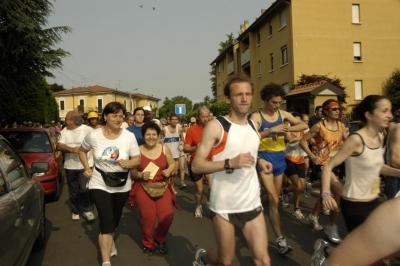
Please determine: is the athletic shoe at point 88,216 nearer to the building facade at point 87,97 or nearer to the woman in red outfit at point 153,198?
the woman in red outfit at point 153,198

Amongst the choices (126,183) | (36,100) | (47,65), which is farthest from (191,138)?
(36,100)

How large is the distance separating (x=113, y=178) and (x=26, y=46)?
10872 mm

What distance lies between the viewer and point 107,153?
186 inches

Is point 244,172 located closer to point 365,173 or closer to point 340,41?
point 365,173

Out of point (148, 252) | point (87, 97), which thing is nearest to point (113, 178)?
point (148, 252)

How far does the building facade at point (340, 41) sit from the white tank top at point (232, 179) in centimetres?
2595

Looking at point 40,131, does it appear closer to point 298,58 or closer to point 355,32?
point 298,58

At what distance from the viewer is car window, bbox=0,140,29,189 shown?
3.98m

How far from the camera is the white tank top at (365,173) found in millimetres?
3668

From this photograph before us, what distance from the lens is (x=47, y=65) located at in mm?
14789

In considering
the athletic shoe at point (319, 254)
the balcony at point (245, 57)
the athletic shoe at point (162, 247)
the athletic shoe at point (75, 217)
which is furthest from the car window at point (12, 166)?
the balcony at point (245, 57)

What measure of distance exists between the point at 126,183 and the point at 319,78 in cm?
2407

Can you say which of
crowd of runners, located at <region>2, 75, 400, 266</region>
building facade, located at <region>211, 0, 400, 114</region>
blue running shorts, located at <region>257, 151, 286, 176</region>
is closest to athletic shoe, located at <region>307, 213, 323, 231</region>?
crowd of runners, located at <region>2, 75, 400, 266</region>

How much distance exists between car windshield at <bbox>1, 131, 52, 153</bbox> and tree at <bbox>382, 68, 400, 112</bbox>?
2540cm
